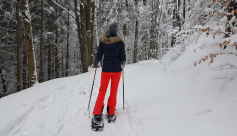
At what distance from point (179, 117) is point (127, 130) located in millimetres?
1068

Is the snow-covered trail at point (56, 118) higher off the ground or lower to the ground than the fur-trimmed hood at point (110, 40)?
lower

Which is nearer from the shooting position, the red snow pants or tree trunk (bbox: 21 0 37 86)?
the red snow pants

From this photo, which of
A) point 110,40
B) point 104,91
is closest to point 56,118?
point 104,91

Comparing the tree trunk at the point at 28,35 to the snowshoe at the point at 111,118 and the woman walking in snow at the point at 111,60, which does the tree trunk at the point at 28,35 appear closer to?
the woman walking in snow at the point at 111,60

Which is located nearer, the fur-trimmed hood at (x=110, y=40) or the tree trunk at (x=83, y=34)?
the fur-trimmed hood at (x=110, y=40)

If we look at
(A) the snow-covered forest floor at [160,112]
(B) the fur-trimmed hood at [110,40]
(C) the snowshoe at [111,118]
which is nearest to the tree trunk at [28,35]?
(A) the snow-covered forest floor at [160,112]

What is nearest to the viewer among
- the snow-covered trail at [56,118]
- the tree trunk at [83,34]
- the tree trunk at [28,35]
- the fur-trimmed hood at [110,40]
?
the snow-covered trail at [56,118]

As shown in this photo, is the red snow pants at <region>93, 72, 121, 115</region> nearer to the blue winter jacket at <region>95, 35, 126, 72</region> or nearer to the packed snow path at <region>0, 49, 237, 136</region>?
the blue winter jacket at <region>95, 35, 126, 72</region>

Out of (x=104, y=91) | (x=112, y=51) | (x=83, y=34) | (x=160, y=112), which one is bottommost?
(x=160, y=112)

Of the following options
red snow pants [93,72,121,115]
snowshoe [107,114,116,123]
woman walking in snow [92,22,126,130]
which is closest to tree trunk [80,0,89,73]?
woman walking in snow [92,22,126,130]

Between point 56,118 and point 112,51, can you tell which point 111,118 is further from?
point 112,51

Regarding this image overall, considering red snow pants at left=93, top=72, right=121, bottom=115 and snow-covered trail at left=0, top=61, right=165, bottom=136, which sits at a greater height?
red snow pants at left=93, top=72, right=121, bottom=115

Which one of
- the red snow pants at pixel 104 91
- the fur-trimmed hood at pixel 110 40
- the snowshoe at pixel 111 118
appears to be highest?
the fur-trimmed hood at pixel 110 40

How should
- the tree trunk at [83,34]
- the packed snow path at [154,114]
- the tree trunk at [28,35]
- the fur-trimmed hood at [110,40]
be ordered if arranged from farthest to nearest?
1. the tree trunk at [83,34]
2. the tree trunk at [28,35]
3. the fur-trimmed hood at [110,40]
4. the packed snow path at [154,114]
